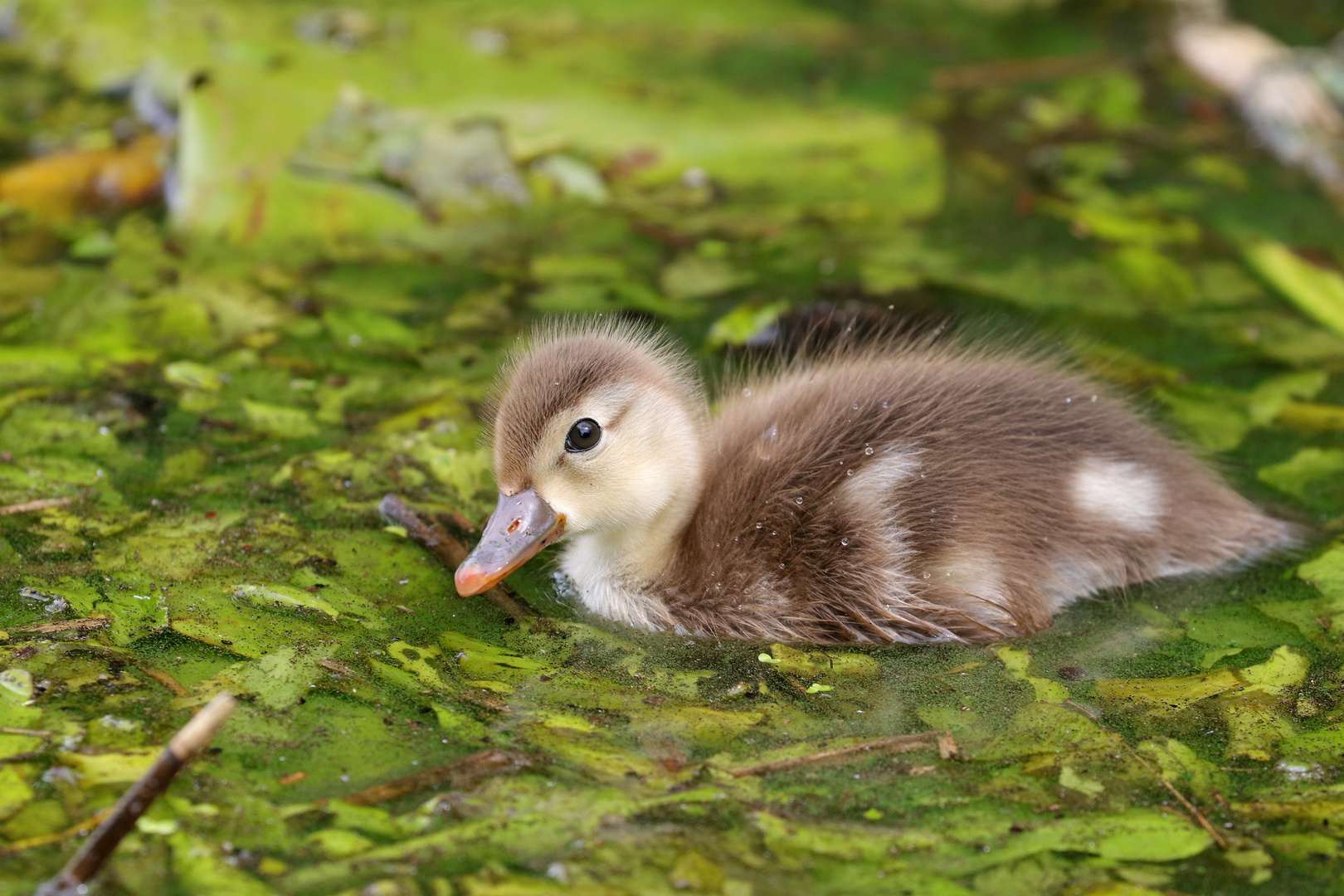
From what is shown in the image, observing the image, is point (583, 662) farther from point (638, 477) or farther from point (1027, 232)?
point (1027, 232)

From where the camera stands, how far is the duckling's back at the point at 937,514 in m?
3.02

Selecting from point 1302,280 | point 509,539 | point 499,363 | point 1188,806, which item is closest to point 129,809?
point 509,539

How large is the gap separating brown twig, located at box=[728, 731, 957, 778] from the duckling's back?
0.45 m

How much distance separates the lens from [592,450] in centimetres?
301

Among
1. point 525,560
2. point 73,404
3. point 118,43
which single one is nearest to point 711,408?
point 525,560

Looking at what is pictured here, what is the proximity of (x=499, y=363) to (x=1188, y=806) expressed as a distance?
7.48 feet

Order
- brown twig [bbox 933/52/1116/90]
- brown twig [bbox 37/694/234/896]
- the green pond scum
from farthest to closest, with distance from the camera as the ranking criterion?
1. brown twig [bbox 933/52/1116/90]
2. the green pond scum
3. brown twig [bbox 37/694/234/896]

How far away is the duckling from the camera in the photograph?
3002 millimetres

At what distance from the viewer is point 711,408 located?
3674mm

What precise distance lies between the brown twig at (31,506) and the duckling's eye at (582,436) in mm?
Result: 1191

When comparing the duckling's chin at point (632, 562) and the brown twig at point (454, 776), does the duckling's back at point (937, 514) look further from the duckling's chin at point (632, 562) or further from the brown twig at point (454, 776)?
the brown twig at point (454, 776)

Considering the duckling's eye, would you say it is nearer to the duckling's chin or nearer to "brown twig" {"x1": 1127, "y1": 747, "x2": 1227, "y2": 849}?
the duckling's chin

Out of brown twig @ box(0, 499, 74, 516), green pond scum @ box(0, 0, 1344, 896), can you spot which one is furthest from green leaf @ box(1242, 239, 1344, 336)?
brown twig @ box(0, 499, 74, 516)

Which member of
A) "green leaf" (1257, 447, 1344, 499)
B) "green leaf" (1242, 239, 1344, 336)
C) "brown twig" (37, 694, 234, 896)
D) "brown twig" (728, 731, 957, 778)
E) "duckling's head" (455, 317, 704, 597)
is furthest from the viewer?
"green leaf" (1242, 239, 1344, 336)
